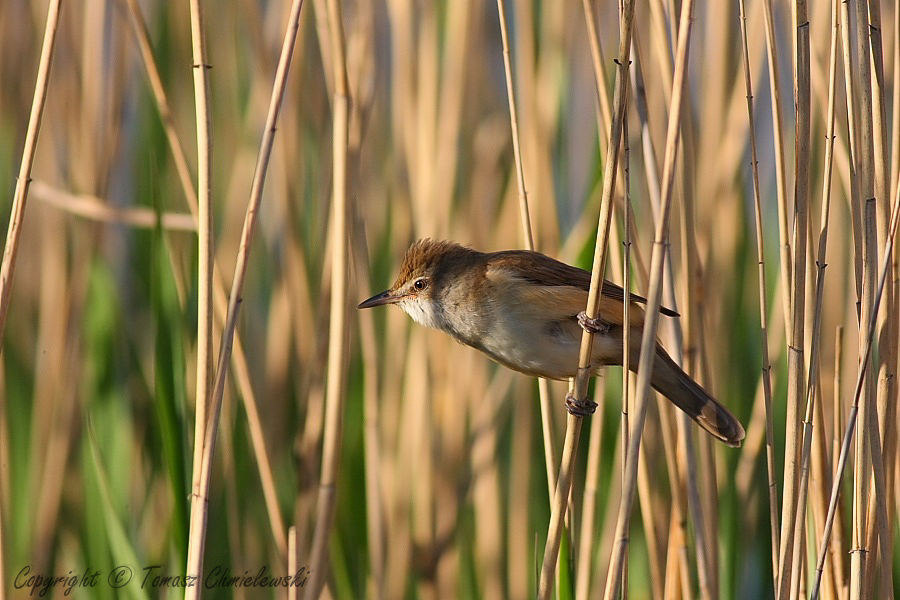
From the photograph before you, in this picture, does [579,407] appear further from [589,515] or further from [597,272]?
[589,515]

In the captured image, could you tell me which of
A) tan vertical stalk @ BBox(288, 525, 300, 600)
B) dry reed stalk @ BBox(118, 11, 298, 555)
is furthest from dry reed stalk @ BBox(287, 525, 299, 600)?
dry reed stalk @ BBox(118, 11, 298, 555)

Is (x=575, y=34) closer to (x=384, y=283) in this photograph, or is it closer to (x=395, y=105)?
(x=395, y=105)

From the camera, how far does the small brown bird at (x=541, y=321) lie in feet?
7.14

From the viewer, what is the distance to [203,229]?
5.55 ft

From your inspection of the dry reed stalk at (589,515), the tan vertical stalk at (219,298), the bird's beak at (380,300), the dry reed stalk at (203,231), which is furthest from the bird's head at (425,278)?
the dry reed stalk at (203,231)

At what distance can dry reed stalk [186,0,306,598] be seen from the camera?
5.48ft

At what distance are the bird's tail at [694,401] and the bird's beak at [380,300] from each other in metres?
0.74

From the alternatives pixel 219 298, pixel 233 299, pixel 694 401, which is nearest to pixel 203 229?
pixel 233 299

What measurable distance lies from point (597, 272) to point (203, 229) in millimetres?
686

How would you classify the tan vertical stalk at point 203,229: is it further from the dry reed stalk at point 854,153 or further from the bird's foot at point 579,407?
the dry reed stalk at point 854,153

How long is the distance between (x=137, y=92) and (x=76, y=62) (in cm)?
28

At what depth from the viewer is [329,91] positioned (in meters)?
2.80

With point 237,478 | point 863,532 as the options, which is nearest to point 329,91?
point 237,478

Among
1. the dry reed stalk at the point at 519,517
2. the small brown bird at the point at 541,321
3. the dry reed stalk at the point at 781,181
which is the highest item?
the dry reed stalk at the point at 781,181
